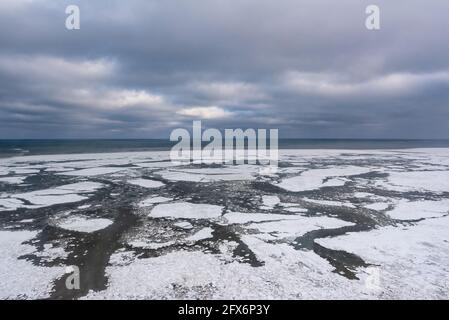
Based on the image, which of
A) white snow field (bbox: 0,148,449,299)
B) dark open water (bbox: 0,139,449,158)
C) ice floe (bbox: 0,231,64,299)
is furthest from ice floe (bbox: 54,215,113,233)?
dark open water (bbox: 0,139,449,158)

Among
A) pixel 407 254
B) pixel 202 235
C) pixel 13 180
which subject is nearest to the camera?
pixel 407 254

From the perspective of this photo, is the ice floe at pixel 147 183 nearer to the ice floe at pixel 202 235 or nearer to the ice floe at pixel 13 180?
the ice floe at pixel 13 180

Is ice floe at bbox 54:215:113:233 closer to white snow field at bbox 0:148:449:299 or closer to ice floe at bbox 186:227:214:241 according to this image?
white snow field at bbox 0:148:449:299

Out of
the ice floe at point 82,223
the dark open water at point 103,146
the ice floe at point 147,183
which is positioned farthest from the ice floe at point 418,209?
the dark open water at point 103,146

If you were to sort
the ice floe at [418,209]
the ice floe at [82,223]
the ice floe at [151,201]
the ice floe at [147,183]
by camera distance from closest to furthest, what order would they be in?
1. the ice floe at [82,223]
2. the ice floe at [418,209]
3. the ice floe at [151,201]
4. the ice floe at [147,183]

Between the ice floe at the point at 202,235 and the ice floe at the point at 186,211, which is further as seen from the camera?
the ice floe at the point at 186,211

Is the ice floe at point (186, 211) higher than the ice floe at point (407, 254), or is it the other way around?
the ice floe at point (186, 211)

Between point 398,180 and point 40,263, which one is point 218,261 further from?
point 398,180

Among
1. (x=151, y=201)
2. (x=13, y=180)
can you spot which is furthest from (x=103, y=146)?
(x=151, y=201)

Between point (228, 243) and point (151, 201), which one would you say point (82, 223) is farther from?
point (228, 243)
